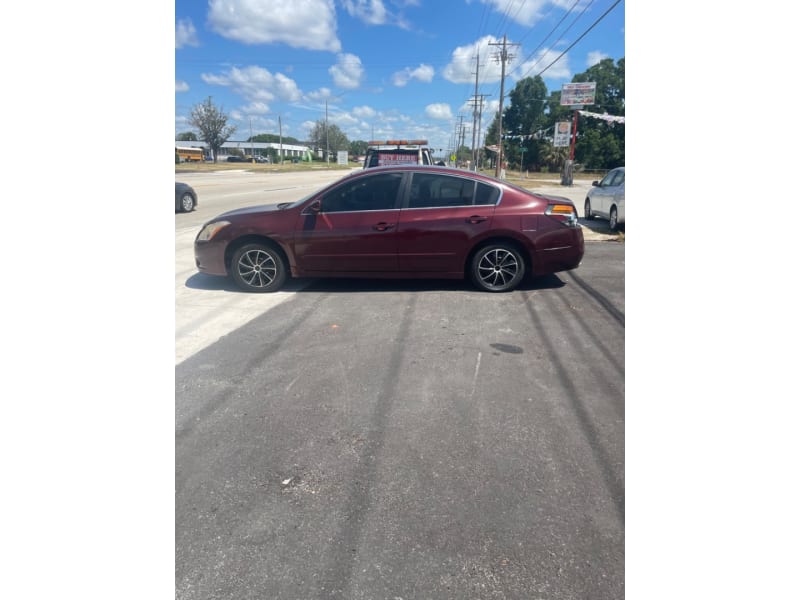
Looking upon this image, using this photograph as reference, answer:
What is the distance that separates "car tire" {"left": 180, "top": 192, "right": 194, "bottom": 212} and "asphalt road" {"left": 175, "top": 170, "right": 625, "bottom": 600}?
12.1 m

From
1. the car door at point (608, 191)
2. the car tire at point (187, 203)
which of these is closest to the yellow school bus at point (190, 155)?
→ the car tire at point (187, 203)

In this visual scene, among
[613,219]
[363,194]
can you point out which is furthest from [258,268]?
[613,219]

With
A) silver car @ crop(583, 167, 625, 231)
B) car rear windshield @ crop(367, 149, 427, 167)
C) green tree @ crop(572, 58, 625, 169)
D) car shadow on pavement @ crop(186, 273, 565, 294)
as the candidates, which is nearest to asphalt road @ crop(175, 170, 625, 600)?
car shadow on pavement @ crop(186, 273, 565, 294)

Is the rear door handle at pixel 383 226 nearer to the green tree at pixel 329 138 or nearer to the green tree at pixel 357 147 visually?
the green tree at pixel 329 138

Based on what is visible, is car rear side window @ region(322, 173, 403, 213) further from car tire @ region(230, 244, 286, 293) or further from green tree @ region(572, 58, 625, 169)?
green tree @ region(572, 58, 625, 169)

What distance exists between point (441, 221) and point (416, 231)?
32 cm

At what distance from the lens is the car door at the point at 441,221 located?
6352mm

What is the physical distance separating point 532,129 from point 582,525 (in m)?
87.3

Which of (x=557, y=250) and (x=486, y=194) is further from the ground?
(x=486, y=194)

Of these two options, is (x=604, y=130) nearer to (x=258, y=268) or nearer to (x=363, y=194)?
(x=363, y=194)

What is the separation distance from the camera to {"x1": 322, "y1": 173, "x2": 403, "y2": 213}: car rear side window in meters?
6.50

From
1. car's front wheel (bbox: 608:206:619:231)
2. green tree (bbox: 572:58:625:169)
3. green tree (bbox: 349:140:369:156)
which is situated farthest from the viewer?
green tree (bbox: 349:140:369:156)

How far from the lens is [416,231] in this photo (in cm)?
634

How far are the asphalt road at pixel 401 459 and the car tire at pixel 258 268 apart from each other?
120 cm
